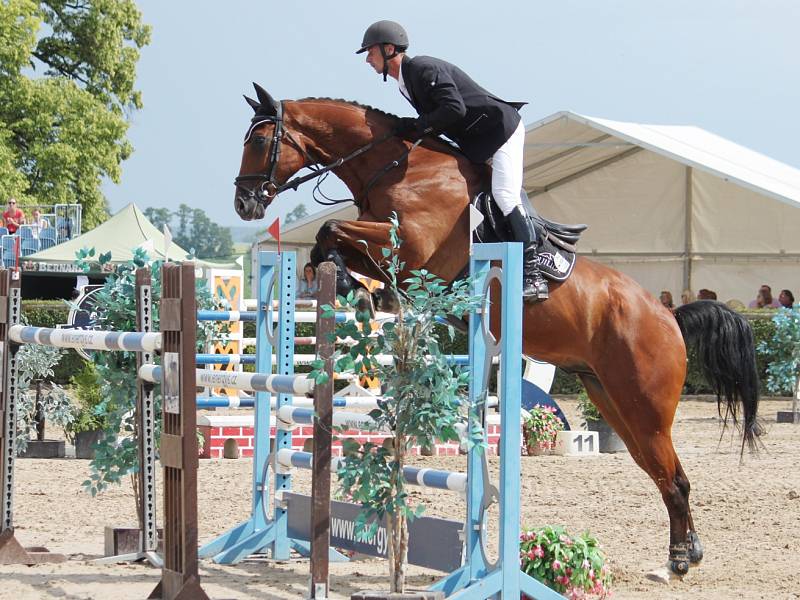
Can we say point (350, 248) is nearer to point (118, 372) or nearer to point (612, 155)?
point (118, 372)

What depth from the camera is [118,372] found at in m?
4.70

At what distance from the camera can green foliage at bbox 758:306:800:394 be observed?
11.5 m

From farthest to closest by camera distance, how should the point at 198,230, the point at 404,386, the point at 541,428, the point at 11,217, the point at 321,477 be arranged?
the point at 198,230 → the point at 11,217 → the point at 541,428 → the point at 321,477 → the point at 404,386

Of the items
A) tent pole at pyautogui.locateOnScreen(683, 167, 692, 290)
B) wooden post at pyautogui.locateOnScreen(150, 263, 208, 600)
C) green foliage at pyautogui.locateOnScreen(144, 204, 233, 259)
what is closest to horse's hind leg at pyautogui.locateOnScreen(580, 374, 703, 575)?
wooden post at pyautogui.locateOnScreen(150, 263, 208, 600)

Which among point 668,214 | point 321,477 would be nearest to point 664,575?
point 321,477

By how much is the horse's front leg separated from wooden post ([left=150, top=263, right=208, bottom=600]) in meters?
0.75

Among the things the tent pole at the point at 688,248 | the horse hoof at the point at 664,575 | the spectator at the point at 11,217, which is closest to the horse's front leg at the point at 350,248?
the horse hoof at the point at 664,575

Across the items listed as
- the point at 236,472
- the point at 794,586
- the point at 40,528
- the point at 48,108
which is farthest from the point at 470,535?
the point at 48,108

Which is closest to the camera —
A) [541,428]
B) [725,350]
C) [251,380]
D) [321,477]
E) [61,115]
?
[321,477]

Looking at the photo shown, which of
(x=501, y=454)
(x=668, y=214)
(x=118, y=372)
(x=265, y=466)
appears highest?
(x=668, y=214)

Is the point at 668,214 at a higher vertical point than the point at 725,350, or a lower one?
higher

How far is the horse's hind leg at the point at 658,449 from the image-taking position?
463cm

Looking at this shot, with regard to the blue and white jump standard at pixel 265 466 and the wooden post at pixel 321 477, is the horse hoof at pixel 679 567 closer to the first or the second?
the blue and white jump standard at pixel 265 466

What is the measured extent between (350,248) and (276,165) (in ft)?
1.65
